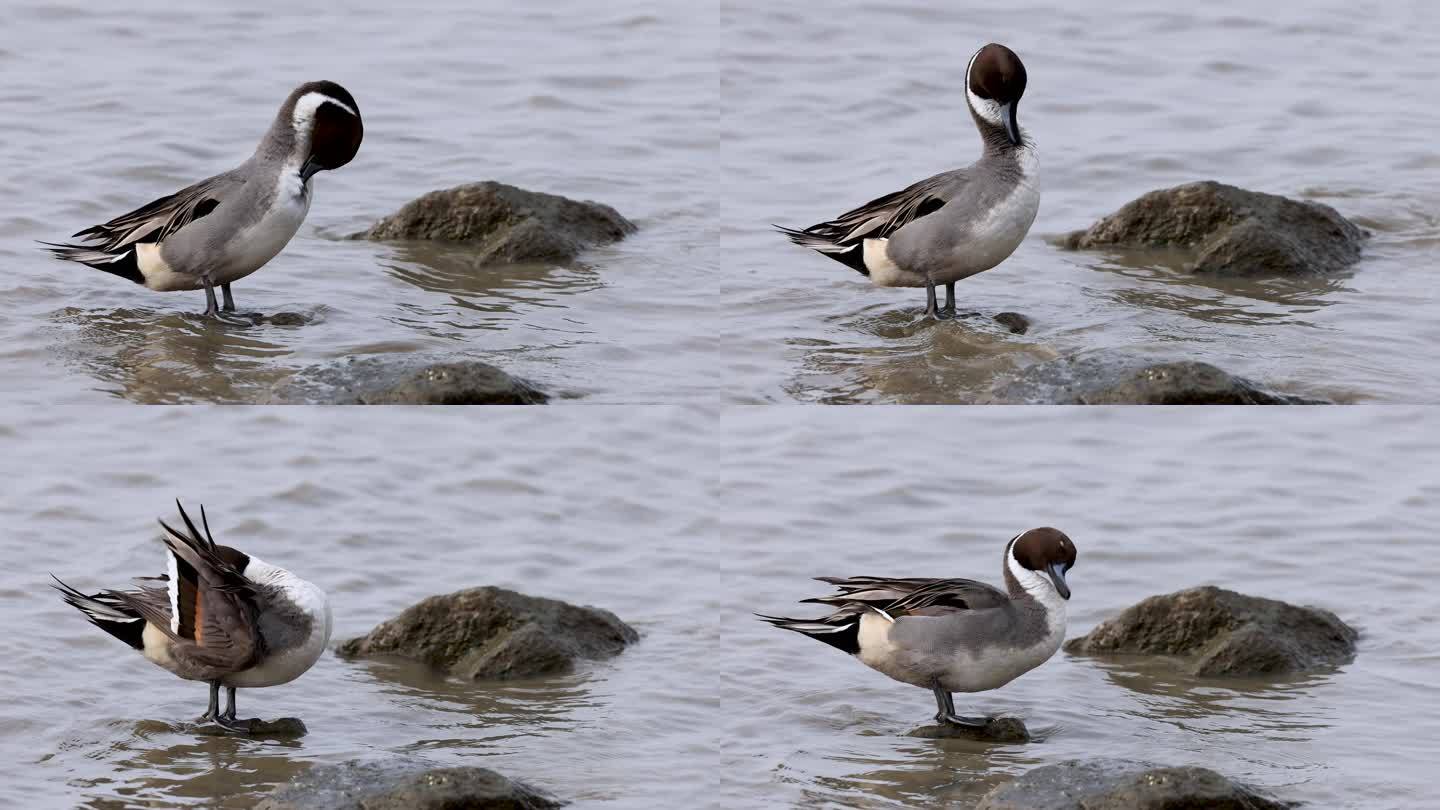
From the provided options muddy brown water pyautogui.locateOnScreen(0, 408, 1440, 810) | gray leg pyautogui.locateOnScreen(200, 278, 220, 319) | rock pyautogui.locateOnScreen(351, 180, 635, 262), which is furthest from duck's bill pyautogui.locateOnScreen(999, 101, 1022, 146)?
gray leg pyautogui.locateOnScreen(200, 278, 220, 319)

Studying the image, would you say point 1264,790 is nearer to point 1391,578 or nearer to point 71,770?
point 1391,578

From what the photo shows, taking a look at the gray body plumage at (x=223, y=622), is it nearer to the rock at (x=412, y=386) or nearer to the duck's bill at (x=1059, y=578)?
the rock at (x=412, y=386)

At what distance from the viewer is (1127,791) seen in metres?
6.12

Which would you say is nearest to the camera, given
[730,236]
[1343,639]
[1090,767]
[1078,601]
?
[1090,767]

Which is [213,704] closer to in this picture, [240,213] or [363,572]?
[363,572]

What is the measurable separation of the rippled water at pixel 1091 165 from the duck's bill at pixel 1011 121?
2.50 ft

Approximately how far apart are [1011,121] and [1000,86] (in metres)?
0.16

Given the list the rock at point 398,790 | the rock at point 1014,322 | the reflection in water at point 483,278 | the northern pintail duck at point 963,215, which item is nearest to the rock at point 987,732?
the rock at point 398,790

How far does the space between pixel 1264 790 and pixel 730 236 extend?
434 cm

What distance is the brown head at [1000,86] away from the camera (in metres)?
8.44

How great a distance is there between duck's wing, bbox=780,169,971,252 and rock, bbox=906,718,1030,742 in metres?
2.31

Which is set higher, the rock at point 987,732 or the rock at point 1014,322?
the rock at point 1014,322

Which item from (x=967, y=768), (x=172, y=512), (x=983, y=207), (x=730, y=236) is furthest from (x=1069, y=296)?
(x=172, y=512)

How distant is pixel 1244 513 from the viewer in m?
9.48
